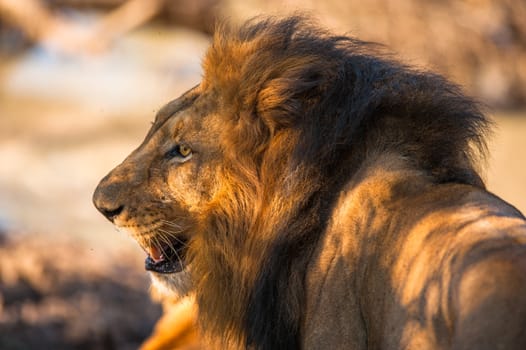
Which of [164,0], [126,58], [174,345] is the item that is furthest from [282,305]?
[126,58]

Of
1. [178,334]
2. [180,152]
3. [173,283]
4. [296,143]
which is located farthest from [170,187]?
[178,334]

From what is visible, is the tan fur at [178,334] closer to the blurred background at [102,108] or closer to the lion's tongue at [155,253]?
the blurred background at [102,108]

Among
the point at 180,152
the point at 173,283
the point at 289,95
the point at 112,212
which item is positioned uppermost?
the point at 289,95

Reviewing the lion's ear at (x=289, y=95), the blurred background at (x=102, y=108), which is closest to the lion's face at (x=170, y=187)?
the lion's ear at (x=289, y=95)

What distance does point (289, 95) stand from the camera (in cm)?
355

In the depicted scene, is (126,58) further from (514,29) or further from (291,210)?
(291,210)

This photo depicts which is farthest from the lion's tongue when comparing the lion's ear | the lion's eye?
the lion's ear

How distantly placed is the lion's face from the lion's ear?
0.73ft

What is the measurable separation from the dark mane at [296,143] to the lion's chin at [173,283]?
0.13 metres

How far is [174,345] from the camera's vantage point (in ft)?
17.1

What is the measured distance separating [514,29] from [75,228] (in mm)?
6746

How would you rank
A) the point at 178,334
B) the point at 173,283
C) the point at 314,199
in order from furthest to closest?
the point at 178,334, the point at 173,283, the point at 314,199

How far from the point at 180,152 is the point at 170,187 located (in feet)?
0.42

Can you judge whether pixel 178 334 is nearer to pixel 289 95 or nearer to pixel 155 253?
pixel 155 253
